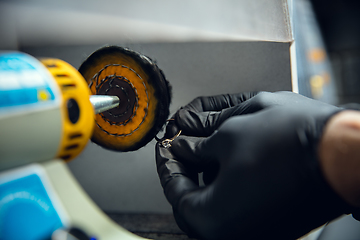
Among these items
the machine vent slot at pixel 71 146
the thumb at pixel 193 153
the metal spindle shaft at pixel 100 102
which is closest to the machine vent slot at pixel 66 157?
the machine vent slot at pixel 71 146

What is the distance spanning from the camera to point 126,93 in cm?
75

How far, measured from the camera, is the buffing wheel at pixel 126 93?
2.42 ft

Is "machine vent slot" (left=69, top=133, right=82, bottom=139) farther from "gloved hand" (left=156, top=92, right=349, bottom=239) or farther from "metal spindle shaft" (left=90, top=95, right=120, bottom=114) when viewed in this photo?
"gloved hand" (left=156, top=92, right=349, bottom=239)

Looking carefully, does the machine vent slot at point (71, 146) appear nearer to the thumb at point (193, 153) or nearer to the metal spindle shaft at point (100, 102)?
the metal spindle shaft at point (100, 102)

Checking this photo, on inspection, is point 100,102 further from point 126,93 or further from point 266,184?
point 266,184

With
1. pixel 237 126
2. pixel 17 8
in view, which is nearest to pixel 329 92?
pixel 237 126

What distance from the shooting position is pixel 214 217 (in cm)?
48

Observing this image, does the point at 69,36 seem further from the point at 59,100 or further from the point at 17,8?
the point at 59,100

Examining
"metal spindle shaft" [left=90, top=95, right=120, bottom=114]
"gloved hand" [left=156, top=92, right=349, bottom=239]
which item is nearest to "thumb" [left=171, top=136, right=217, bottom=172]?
"gloved hand" [left=156, top=92, right=349, bottom=239]

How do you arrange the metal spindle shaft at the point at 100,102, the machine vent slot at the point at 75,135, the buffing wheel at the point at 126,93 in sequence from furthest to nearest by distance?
the buffing wheel at the point at 126,93 → the metal spindle shaft at the point at 100,102 → the machine vent slot at the point at 75,135

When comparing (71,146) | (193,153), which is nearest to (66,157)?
(71,146)

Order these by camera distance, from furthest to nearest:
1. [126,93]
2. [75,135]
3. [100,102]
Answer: [126,93] < [100,102] < [75,135]

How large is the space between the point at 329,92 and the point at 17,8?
2264mm

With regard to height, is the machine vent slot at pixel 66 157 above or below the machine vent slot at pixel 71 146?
below
